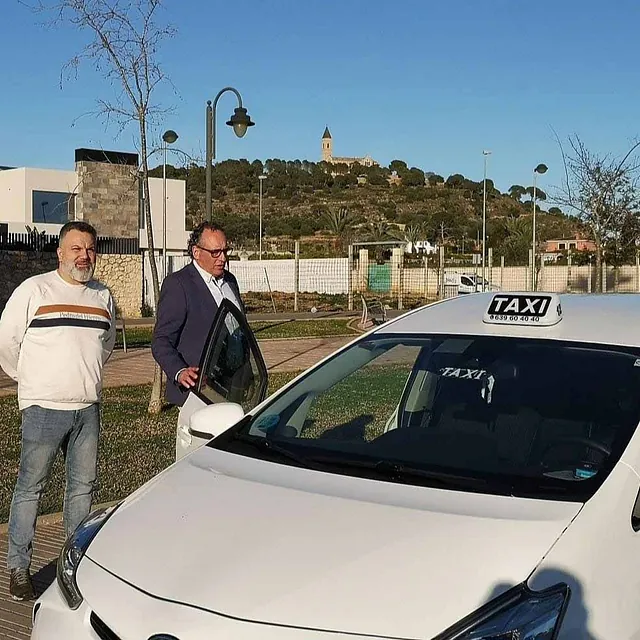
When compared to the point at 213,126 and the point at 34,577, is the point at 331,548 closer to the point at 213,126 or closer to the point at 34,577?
the point at 34,577

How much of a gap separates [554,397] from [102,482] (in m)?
4.82

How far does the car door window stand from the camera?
4.89 meters

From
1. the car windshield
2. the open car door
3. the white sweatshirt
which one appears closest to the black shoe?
the white sweatshirt

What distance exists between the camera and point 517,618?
7.64 ft

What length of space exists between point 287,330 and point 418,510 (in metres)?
21.2

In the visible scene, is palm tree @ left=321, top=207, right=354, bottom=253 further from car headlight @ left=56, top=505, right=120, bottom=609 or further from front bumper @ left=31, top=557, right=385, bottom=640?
front bumper @ left=31, top=557, right=385, bottom=640

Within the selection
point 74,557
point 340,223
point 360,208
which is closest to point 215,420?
point 74,557

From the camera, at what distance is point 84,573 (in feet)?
9.37

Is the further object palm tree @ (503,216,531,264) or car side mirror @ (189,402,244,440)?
palm tree @ (503,216,531,264)

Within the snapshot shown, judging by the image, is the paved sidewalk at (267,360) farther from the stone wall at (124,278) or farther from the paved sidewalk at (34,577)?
the stone wall at (124,278)

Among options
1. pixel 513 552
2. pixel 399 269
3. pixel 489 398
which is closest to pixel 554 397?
pixel 489 398

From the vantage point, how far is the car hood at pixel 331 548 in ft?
7.82

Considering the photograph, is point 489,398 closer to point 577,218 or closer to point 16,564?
point 16,564

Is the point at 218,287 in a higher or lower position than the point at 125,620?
higher
